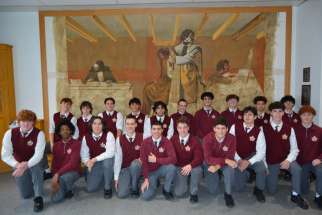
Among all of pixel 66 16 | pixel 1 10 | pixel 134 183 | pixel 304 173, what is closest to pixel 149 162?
pixel 134 183

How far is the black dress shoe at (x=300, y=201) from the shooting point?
299cm

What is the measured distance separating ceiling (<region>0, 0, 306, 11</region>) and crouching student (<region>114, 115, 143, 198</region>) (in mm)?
2271

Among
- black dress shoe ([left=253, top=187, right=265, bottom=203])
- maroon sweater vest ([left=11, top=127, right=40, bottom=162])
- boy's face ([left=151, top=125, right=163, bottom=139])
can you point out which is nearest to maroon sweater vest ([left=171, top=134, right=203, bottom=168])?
boy's face ([left=151, top=125, right=163, bottom=139])

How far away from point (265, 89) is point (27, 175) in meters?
4.17

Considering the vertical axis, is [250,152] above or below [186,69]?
below

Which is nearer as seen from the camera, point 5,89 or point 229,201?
point 229,201

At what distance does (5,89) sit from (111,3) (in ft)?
7.78

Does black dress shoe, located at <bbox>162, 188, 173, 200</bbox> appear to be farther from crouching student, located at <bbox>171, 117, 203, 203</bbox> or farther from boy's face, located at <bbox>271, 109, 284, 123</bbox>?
boy's face, located at <bbox>271, 109, 284, 123</bbox>

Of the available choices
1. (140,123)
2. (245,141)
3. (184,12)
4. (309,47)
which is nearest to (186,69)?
(184,12)

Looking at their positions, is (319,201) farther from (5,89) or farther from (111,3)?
(5,89)

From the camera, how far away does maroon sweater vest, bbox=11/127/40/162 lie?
323 centimetres

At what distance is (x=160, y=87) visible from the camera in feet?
16.5

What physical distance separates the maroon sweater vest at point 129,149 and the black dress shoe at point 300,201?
1.99 m

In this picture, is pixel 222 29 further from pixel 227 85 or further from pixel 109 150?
pixel 109 150
